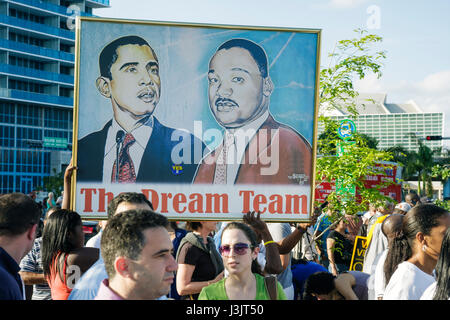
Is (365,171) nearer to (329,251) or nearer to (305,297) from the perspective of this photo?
(329,251)

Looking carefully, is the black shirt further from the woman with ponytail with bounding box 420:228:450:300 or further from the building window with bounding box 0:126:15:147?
the building window with bounding box 0:126:15:147

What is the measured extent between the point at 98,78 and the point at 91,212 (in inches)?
45.8

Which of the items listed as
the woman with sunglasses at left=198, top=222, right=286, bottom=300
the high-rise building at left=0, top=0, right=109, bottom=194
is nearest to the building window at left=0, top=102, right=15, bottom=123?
the high-rise building at left=0, top=0, right=109, bottom=194

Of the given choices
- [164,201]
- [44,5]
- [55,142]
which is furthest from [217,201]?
[44,5]

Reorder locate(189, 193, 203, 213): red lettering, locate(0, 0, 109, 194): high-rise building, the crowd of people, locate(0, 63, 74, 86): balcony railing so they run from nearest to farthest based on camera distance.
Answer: the crowd of people, locate(189, 193, 203, 213): red lettering, locate(0, 0, 109, 194): high-rise building, locate(0, 63, 74, 86): balcony railing

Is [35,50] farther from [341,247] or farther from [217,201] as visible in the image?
[217,201]

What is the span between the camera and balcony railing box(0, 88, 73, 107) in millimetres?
69113

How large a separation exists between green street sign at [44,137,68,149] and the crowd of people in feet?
225

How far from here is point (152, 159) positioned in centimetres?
537

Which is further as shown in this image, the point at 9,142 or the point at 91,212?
the point at 9,142

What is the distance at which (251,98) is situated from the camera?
5.46m
